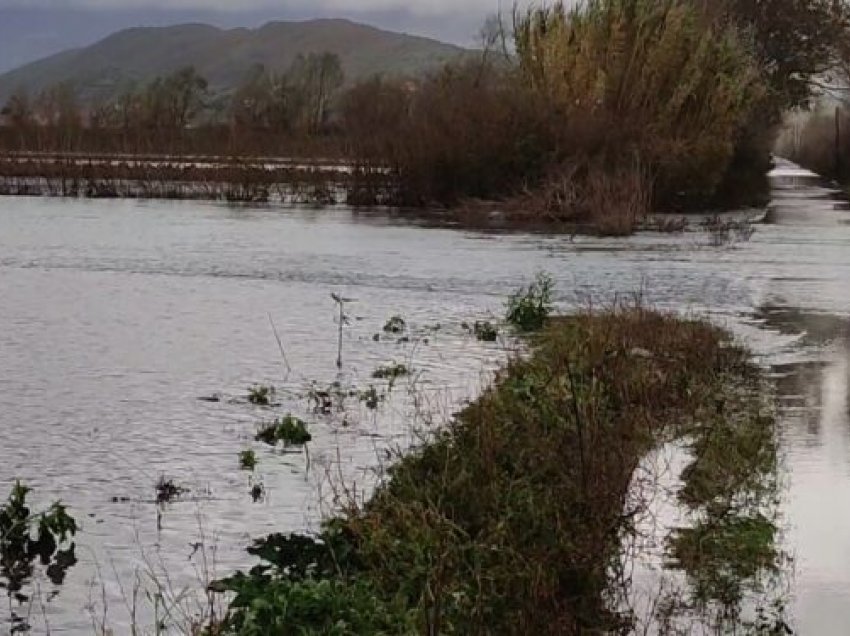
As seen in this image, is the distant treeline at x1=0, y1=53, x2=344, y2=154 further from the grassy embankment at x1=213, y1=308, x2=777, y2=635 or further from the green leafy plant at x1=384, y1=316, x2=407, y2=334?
the grassy embankment at x1=213, y1=308, x2=777, y2=635

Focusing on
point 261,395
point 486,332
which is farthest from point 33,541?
point 486,332

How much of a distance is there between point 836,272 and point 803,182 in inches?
2724

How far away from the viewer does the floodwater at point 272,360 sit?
11008 mm

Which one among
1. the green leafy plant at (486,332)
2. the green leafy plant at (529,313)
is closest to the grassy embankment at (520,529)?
the green leafy plant at (486,332)

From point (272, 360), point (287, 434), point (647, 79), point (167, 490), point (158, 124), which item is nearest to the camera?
point (167, 490)

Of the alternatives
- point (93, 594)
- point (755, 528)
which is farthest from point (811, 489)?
point (93, 594)

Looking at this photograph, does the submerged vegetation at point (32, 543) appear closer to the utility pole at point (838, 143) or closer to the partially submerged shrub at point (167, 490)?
the partially submerged shrub at point (167, 490)

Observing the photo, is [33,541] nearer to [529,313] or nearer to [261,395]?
[261,395]

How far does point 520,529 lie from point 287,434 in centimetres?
467

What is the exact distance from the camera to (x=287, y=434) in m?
14.5

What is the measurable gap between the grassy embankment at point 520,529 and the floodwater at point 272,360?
49 centimetres

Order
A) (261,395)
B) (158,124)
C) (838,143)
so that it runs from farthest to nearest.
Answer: (838,143) < (158,124) < (261,395)

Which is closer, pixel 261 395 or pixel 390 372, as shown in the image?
pixel 261 395

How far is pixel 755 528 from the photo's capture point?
36.6 feet
